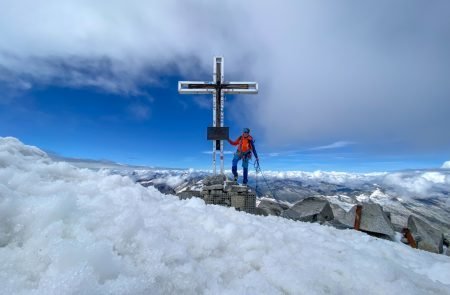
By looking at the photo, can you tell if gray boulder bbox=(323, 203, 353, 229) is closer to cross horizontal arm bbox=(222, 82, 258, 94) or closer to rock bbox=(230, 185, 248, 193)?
rock bbox=(230, 185, 248, 193)

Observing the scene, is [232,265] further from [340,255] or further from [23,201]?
[23,201]

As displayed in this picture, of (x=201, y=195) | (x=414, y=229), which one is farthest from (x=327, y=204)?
(x=201, y=195)

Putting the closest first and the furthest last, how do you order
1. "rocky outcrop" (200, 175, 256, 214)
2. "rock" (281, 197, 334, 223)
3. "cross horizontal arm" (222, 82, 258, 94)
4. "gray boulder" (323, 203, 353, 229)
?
"gray boulder" (323, 203, 353, 229) < "rock" (281, 197, 334, 223) < "rocky outcrop" (200, 175, 256, 214) < "cross horizontal arm" (222, 82, 258, 94)

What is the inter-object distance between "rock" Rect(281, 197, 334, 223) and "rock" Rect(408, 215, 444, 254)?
372 centimetres

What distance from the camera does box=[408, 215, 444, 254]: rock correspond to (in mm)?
10586

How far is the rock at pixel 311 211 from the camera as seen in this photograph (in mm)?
11383

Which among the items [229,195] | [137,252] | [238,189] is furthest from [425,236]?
[137,252]

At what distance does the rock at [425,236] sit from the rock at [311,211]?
12.2 ft

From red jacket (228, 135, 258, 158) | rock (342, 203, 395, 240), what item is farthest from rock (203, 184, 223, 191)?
rock (342, 203, 395, 240)

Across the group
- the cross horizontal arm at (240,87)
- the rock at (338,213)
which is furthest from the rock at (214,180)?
the rock at (338,213)

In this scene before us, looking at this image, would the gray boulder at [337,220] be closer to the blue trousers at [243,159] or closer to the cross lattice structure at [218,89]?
the blue trousers at [243,159]

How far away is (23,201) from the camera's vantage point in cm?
310

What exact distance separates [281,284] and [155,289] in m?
1.77

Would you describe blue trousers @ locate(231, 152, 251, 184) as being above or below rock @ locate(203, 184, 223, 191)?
above
